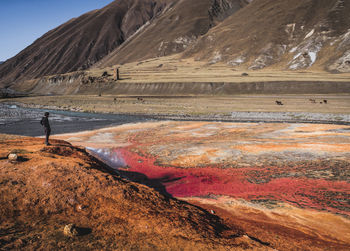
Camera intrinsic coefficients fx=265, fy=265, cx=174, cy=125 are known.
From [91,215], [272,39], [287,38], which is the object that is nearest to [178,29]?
[272,39]

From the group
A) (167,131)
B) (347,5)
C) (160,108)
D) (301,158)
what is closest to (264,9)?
(347,5)

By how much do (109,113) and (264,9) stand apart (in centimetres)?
9383

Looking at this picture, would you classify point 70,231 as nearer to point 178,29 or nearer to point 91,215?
point 91,215

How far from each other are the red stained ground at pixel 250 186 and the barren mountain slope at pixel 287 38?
6561 cm

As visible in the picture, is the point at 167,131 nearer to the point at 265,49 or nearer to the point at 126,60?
the point at 265,49

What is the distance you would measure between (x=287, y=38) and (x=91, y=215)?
9586 centimetres

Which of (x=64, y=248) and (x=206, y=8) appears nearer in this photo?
(x=64, y=248)

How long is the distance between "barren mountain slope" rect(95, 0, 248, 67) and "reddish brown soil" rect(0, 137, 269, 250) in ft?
453

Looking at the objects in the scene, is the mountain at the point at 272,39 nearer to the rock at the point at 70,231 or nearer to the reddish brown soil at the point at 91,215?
the reddish brown soil at the point at 91,215

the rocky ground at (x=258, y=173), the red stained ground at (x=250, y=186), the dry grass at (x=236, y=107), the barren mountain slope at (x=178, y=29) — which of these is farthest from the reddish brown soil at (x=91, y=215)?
the barren mountain slope at (x=178, y=29)

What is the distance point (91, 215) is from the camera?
307 inches

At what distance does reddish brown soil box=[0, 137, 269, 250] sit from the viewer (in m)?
6.41

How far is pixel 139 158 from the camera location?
56.5 ft

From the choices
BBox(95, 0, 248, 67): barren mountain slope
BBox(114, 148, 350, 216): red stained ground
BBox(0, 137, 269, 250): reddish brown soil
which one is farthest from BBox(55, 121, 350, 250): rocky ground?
BBox(95, 0, 248, 67): barren mountain slope
